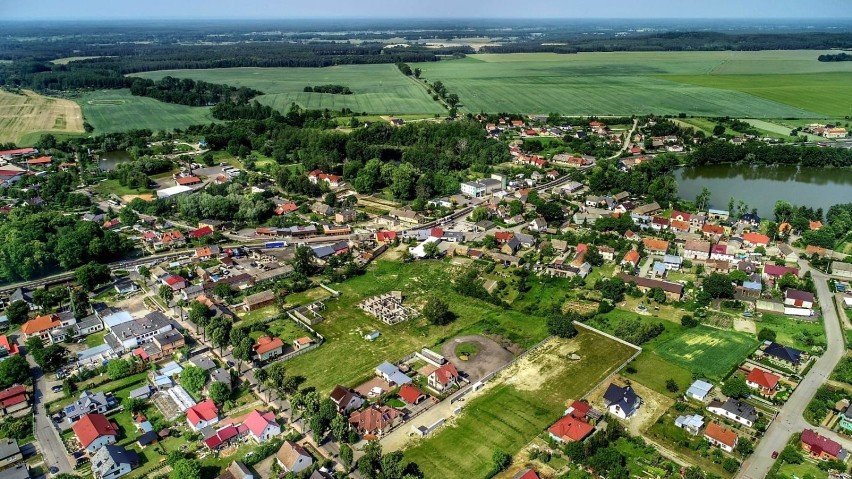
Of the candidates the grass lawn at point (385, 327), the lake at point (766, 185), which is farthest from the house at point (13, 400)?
the lake at point (766, 185)

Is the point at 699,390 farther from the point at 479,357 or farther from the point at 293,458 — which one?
the point at 293,458

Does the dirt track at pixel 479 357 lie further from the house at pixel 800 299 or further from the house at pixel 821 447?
the house at pixel 800 299

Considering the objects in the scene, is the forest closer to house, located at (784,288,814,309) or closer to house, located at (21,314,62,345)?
house, located at (784,288,814,309)

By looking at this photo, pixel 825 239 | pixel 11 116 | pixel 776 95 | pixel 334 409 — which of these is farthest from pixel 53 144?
pixel 776 95

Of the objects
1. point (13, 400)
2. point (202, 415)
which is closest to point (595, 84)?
point (202, 415)

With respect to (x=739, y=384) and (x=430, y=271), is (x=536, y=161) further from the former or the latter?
(x=739, y=384)

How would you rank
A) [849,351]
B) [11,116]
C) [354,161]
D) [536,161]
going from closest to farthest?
[849,351], [354,161], [536,161], [11,116]
